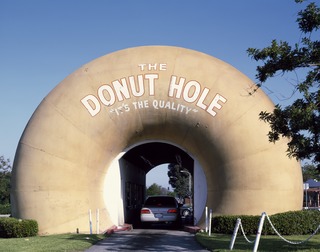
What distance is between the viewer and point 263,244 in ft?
45.8

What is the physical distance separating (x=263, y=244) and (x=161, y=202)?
8.71m

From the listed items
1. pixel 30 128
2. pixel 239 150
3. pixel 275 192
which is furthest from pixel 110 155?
pixel 275 192

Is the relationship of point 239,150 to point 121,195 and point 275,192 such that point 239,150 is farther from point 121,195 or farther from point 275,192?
point 121,195

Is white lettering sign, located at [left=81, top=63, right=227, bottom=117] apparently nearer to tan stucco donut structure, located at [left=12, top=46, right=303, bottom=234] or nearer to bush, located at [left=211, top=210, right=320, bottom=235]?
tan stucco donut structure, located at [left=12, top=46, right=303, bottom=234]

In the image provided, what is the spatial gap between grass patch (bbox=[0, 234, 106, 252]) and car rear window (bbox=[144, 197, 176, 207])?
5344 mm

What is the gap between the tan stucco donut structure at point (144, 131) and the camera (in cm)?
1792

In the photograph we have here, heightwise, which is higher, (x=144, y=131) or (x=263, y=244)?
(x=144, y=131)

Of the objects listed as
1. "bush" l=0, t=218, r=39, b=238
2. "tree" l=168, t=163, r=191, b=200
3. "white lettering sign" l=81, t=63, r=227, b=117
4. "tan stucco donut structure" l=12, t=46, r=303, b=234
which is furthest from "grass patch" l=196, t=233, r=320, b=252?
"tree" l=168, t=163, r=191, b=200

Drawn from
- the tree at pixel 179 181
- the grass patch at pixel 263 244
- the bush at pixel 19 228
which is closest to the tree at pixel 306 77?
the grass patch at pixel 263 244

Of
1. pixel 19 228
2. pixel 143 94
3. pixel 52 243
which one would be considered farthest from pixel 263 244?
pixel 19 228

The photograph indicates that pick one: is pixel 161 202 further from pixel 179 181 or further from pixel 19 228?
pixel 179 181

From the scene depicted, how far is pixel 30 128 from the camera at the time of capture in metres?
18.6

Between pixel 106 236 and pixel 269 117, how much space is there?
768 centimetres

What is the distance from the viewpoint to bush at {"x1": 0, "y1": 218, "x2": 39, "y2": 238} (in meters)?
17.3
